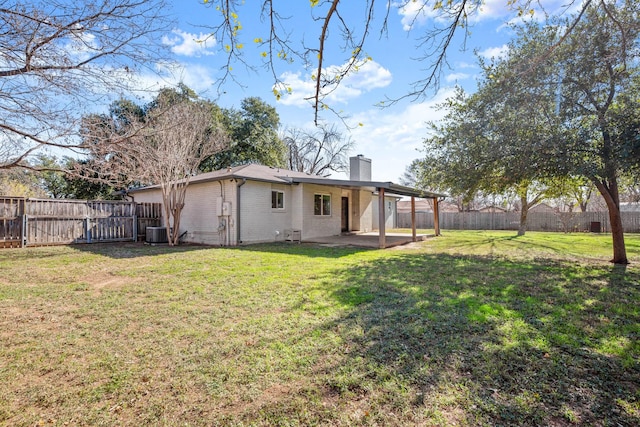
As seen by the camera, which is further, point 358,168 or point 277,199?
point 358,168

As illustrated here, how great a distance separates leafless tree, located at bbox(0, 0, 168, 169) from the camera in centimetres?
330

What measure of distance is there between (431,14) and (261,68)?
1.95m

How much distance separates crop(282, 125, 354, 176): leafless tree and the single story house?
1510 cm

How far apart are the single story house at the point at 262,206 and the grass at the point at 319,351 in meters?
6.06

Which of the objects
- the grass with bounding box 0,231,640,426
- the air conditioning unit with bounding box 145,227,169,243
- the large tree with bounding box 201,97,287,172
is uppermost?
the large tree with bounding box 201,97,287,172

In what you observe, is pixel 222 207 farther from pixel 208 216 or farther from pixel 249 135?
pixel 249 135

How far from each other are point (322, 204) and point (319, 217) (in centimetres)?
69

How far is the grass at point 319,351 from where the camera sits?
2174 millimetres

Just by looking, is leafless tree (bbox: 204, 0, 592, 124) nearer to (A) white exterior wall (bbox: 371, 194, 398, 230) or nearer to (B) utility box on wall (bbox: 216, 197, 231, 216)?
(B) utility box on wall (bbox: 216, 197, 231, 216)

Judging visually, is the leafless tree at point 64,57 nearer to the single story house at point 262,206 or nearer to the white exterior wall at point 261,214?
the single story house at point 262,206

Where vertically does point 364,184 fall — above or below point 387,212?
above

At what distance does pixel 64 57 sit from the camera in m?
3.58

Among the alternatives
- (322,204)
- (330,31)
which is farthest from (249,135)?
(330,31)

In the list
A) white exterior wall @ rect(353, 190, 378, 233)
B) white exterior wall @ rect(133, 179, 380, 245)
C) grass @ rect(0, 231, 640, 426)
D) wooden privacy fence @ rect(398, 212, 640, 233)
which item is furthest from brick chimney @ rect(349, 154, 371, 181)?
grass @ rect(0, 231, 640, 426)
